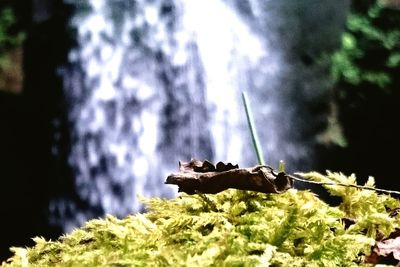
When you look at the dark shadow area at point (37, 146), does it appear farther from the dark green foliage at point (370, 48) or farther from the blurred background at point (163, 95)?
the dark green foliage at point (370, 48)

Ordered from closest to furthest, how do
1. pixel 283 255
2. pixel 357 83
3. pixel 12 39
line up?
pixel 283 255
pixel 357 83
pixel 12 39

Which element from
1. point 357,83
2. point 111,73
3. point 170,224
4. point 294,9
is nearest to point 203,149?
point 111,73

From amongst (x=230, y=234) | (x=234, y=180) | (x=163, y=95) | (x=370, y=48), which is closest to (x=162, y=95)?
(x=163, y=95)

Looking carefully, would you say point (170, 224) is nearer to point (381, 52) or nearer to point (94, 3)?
point (94, 3)

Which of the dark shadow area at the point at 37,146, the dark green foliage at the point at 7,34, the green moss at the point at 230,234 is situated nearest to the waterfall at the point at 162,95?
the dark shadow area at the point at 37,146

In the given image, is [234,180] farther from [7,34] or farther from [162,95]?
[7,34]

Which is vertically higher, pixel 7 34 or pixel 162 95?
pixel 7 34

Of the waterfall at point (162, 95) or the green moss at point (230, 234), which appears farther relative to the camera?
the waterfall at point (162, 95)
